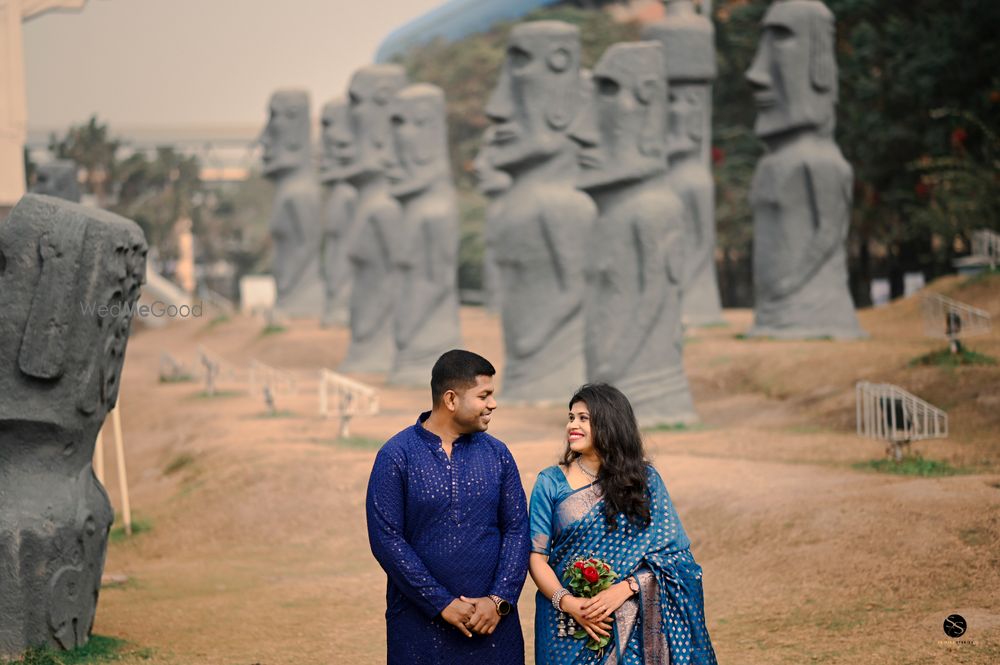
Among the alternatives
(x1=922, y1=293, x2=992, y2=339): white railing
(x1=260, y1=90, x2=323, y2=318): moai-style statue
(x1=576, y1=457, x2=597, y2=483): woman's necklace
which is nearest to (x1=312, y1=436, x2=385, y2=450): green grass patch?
(x1=922, y1=293, x2=992, y2=339): white railing

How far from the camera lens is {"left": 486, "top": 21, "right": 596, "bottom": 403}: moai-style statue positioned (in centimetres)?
1462

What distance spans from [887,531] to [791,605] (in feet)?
2.78

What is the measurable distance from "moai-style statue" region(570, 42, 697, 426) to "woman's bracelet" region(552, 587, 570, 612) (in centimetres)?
787

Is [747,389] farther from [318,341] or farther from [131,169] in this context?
[131,169]

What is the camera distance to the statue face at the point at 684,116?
18.7 metres

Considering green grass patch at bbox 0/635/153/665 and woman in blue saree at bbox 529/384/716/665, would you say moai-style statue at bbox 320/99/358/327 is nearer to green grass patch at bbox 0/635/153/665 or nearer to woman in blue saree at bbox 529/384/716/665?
green grass patch at bbox 0/635/153/665

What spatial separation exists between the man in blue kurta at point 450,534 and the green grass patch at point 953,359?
8.96 meters

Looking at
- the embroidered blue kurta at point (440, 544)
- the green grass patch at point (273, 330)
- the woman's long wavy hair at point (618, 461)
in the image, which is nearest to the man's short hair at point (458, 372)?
the embroidered blue kurta at point (440, 544)

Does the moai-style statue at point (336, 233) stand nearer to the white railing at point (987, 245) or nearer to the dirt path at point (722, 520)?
the dirt path at point (722, 520)

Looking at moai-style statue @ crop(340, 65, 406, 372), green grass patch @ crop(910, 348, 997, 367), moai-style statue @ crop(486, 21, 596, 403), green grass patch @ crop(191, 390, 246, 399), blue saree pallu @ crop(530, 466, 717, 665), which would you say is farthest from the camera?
moai-style statue @ crop(340, 65, 406, 372)

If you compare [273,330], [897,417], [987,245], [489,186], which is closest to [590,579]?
[897,417]

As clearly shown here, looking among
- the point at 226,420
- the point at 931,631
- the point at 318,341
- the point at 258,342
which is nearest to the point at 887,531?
the point at 931,631

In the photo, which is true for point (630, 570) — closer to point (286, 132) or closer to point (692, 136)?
point (692, 136)

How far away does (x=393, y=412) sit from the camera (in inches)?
590
